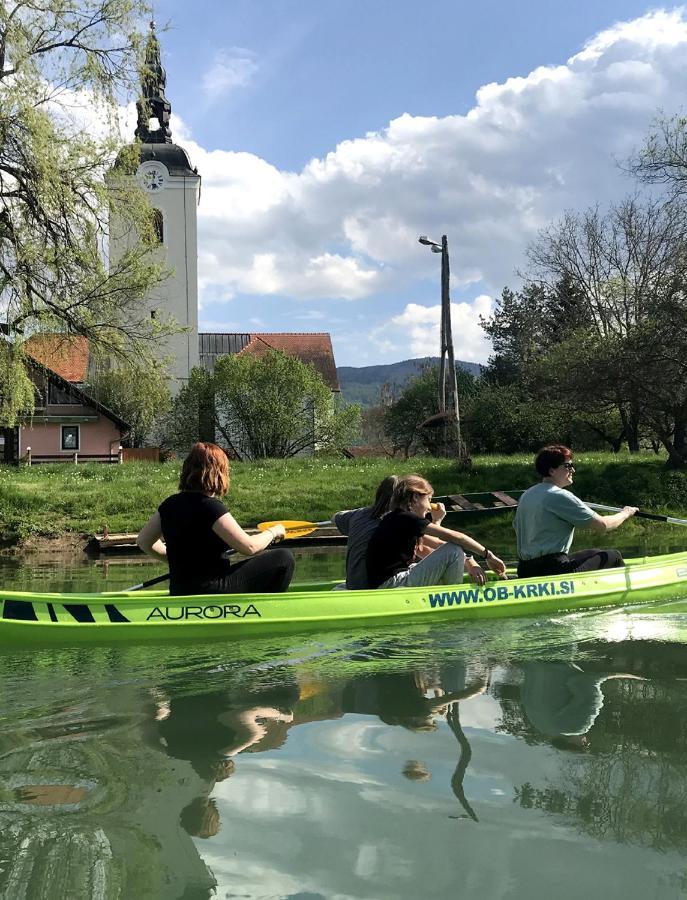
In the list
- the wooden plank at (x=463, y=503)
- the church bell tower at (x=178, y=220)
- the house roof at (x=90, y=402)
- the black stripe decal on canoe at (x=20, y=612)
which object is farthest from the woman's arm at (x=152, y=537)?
the church bell tower at (x=178, y=220)

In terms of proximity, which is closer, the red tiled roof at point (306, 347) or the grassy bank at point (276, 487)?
the grassy bank at point (276, 487)

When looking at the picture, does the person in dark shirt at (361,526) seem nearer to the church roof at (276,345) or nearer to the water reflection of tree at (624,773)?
the water reflection of tree at (624,773)

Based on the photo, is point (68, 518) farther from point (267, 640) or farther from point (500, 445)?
point (500, 445)

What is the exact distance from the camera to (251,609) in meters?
6.05

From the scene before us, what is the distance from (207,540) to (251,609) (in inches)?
27.8

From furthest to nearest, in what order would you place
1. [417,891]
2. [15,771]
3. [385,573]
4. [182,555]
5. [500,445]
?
1. [500,445]
2. [385,573]
3. [182,555]
4. [15,771]
5. [417,891]

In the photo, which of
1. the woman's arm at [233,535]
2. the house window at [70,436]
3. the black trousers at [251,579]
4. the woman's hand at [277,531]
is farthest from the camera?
the house window at [70,436]

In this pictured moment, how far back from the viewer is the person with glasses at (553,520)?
6.96 meters

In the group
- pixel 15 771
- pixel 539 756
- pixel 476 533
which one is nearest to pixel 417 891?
pixel 539 756

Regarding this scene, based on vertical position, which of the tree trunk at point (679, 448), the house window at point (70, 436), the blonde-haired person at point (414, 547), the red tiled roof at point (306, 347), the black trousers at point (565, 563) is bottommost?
the black trousers at point (565, 563)

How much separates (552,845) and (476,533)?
14.6m

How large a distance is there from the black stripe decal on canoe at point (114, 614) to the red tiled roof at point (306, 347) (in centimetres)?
4396

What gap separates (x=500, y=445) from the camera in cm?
3750

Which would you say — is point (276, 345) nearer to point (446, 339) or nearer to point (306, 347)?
point (306, 347)
